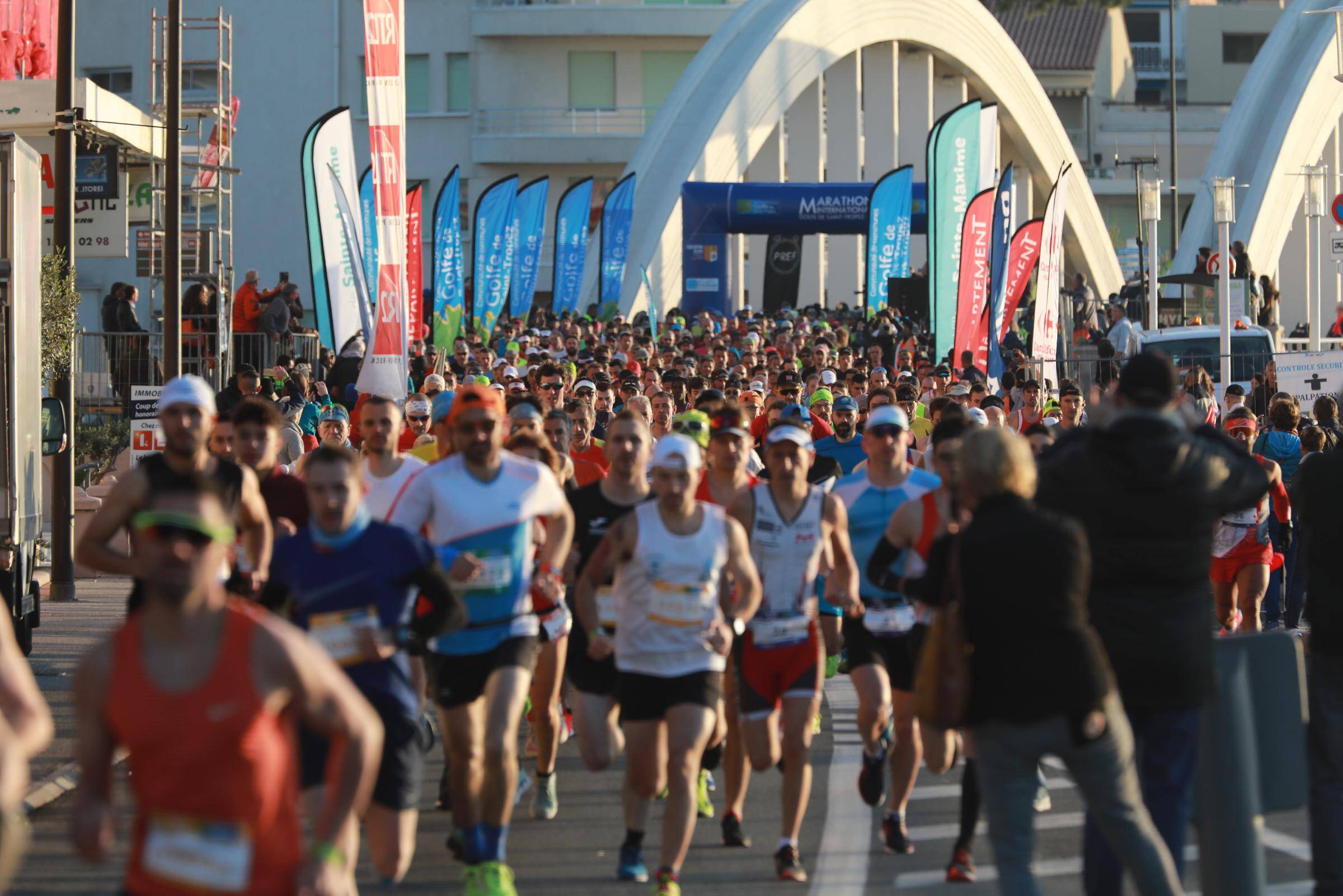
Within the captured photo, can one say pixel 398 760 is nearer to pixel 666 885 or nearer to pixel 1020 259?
pixel 666 885

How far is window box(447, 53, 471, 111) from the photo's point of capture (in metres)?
58.9

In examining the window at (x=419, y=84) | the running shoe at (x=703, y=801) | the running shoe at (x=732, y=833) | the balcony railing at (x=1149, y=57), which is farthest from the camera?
the balcony railing at (x=1149, y=57)

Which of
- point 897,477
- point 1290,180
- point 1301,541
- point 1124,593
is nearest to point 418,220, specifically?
point 1301,541

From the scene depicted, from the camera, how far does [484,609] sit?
7.44 metres

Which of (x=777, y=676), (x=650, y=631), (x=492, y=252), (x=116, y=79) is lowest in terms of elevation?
(x=777, y=676)

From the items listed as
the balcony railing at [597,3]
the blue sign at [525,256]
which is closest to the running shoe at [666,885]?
the blue sign at [525,256]

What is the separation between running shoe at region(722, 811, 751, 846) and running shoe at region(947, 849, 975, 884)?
0.97m

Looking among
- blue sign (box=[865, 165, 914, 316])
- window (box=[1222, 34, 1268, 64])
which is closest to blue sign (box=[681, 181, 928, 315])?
blue sign (box=[865, 165, 914, 316])

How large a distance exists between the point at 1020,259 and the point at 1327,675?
58.6ft

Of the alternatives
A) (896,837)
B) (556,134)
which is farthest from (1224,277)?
(556,134)

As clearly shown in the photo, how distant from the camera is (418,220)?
28000 millimetres

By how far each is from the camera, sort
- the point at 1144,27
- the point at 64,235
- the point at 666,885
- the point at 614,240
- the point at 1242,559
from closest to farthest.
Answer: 1. the point at 666,885
2. the point at 1242,559
3. the point at 64,235
4. the point at 614,240
5. the point at 1144,27

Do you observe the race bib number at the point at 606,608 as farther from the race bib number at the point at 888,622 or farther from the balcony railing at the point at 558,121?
the balcony railing at the point at 558,121

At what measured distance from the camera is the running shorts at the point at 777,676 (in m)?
7.90
